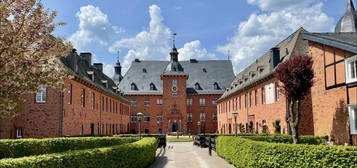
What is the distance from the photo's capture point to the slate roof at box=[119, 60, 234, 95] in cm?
6444

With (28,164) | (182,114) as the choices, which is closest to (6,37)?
(28,164)

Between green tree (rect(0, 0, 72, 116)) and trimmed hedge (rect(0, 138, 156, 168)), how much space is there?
3.27 metres

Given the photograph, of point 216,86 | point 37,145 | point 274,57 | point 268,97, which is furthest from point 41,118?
point 216,86

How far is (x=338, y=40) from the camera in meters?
16.2

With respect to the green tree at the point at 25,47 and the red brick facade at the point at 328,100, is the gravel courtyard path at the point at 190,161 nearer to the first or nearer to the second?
the red brick facade at the point at 328,100

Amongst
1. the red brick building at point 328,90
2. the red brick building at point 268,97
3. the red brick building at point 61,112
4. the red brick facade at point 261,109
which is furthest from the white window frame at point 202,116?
the red brick building at point 328,90

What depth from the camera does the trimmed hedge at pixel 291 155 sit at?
778 cm

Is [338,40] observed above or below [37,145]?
above

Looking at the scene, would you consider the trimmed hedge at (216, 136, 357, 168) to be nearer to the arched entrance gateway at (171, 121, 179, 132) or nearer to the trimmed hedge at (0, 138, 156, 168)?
the trimmed hedge at (0, 138, 156, 168)

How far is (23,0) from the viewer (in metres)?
9.83

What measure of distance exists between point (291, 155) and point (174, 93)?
52201mm

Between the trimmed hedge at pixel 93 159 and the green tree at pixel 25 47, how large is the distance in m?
3.27

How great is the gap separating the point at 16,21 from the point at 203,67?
2389 inches

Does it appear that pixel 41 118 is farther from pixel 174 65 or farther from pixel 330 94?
pixel 174 65
